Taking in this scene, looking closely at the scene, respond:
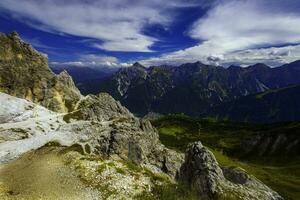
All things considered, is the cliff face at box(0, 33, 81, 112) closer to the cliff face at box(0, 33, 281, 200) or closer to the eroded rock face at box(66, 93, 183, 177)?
the cliff face at box(0, 33, 281, 200)

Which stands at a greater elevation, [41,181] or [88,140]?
[88,140]

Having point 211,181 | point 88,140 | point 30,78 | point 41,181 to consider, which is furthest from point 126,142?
point 30,78

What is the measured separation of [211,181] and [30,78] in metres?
83.3

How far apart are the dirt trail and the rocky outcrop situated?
25.1 m

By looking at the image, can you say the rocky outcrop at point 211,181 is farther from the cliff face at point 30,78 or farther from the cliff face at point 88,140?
the cliff face at point 30,78

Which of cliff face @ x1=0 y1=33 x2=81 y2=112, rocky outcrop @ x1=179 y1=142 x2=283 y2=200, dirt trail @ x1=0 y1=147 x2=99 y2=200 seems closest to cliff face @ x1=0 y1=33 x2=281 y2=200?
cliff face @ x1=0 y1=33 x2=81 y2=112

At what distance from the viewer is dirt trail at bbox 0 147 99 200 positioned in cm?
4958

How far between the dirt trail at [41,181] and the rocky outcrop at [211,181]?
82.2 ft

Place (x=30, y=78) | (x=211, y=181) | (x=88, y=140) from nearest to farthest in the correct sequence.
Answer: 1. (x=211, y=181)
2. (x=88, y=140)
3. (x=30, y=78)

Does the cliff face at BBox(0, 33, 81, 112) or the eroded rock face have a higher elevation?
the cliff face at BBox(0, 33, 81, 112)

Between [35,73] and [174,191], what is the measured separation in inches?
3711

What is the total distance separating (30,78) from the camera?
128 metres

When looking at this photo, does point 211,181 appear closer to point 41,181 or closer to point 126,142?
point 126,142

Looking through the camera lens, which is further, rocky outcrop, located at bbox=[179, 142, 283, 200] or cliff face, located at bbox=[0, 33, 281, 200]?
rocky outcrop, located at bbox=[179, 142, 283, 200]
